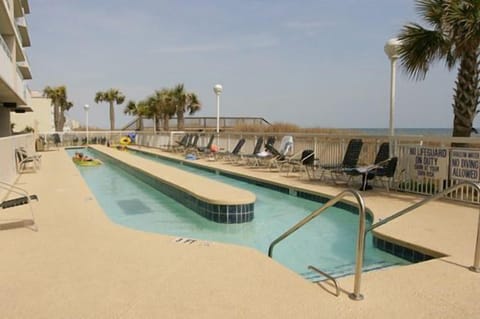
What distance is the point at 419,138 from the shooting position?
715 cm

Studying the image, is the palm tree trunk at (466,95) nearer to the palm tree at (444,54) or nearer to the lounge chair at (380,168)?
the palm tree at (444,54)

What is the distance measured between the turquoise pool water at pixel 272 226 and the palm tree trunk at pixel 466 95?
2.97 meters

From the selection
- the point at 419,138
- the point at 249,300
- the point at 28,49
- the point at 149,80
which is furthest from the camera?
the point at 149,80

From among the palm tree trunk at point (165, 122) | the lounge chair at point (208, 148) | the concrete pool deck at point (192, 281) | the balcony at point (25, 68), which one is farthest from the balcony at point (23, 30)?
the concrete pool deck at point (192, 281)

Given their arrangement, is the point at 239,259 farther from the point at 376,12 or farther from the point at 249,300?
the point at 376,12

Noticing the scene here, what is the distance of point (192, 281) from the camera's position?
10.0 feet

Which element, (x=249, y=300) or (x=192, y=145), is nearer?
(x=249, y=300)

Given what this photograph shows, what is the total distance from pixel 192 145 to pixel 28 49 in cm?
1816

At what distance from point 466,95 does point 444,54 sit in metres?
0.88

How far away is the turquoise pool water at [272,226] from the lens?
4574 millimetres

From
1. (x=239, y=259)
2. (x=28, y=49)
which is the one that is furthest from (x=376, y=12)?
(x=28, y=49)

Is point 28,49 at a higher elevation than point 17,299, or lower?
higher

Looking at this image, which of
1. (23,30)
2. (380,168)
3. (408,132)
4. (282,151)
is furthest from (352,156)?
(408,132)

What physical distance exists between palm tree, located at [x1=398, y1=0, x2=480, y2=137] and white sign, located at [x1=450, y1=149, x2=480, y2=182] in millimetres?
1407
